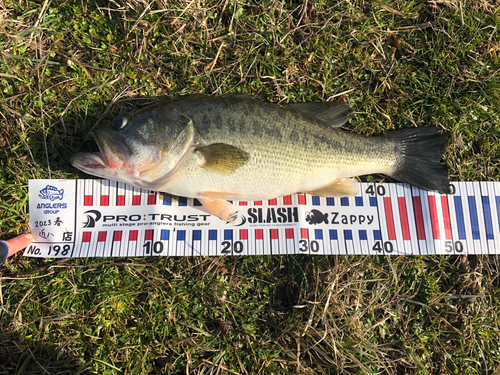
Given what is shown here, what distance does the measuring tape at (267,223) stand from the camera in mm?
2758

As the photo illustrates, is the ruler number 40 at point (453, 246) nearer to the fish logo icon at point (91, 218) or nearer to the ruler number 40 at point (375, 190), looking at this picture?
the ruler number 40 at point (375, 190)

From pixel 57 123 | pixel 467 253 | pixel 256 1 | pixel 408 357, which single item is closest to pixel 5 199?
pixel 57 123

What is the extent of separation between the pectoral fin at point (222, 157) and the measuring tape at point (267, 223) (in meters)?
0.58

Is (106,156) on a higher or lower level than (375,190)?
higher

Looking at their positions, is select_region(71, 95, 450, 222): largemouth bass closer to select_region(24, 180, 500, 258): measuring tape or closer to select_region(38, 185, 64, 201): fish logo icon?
select_region(24, 180, 500, 258): measuring tape

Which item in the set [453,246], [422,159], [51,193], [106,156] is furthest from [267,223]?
[51,193]

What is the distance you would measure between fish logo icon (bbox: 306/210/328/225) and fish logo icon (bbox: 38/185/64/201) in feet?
7.69

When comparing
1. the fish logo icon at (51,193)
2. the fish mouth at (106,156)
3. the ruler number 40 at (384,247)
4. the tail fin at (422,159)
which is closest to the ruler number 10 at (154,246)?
the fish mouth at (106,156)

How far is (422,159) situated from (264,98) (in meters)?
1.66

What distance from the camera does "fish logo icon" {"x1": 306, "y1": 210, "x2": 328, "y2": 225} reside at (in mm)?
2900

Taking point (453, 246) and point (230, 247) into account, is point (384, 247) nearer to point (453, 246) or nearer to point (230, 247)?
point (453, 246)

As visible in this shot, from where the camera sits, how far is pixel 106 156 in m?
2.32

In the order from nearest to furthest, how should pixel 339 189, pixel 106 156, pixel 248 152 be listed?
pixel 106 156 < pixel 248 152 < pixel 339 189

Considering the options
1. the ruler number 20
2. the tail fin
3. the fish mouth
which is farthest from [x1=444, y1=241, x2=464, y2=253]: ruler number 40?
the fish mouth
